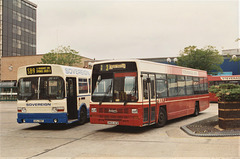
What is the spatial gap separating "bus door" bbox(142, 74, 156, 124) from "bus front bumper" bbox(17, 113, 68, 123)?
11.4 ft

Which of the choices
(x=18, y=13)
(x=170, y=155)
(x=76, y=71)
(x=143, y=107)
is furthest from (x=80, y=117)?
(x=18, y=13)

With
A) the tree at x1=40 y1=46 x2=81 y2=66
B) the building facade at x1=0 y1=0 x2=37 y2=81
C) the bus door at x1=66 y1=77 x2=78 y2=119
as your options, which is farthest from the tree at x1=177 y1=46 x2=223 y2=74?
the building facade at x1=0 y1=0 x2=37 y2=81

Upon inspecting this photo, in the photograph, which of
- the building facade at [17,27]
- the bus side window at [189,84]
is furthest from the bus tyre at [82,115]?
the building facade at [17,27]

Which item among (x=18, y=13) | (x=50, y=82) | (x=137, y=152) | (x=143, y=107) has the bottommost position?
(x=137, y=152)

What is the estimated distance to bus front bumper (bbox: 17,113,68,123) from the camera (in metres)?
12.0

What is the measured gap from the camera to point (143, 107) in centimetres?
1083

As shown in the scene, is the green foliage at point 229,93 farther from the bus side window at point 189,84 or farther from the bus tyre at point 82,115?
the bus tyre at point 82,115

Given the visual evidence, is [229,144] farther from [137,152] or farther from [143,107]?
[143,107]

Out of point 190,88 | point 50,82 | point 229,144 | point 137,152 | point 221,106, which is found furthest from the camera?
point 190,88

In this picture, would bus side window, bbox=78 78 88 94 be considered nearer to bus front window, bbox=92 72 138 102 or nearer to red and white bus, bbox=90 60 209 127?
red and white bus, bbox=90 60 209 127

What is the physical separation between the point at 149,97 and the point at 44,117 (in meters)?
4.56

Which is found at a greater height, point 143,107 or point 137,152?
point 143,107

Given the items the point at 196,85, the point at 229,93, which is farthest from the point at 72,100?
the point at 196,85

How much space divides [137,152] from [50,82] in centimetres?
618
